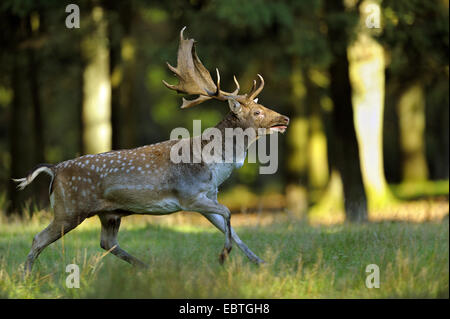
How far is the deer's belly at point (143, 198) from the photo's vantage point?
7.49 m

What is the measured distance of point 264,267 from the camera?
6707mm

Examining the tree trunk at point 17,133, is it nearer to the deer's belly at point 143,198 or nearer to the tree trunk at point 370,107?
the tree trunk at point 370,107

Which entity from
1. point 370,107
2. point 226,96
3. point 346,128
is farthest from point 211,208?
point 370,107

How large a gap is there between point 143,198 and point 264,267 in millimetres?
1561

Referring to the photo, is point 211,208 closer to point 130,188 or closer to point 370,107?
point 130,188

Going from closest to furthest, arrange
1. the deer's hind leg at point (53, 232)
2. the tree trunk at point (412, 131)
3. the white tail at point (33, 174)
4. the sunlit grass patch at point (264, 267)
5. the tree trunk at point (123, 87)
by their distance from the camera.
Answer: the sunlit grass patch at point (264, 267) < the deer's hind leg at point (53, 232) < the white tail at point (33, 174) < the tree trunk at point (123, 87) < the tree trunk at point (412, 131)

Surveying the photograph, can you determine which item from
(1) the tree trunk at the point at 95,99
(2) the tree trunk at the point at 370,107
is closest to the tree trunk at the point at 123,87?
(1) the tree trunk at the point at 95,99

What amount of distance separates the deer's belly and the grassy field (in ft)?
1.70

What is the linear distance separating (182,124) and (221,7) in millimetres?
15049

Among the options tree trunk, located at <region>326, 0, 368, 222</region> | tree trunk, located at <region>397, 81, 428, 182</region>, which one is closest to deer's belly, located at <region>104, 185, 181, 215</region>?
tree trunk, located at <region>326, 0, 368, 222</region>

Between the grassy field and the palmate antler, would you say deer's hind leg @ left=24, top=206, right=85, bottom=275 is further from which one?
the palmate antler

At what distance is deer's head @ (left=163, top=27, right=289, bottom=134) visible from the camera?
25.9 feet

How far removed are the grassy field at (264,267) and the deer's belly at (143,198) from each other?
518 millimetres
